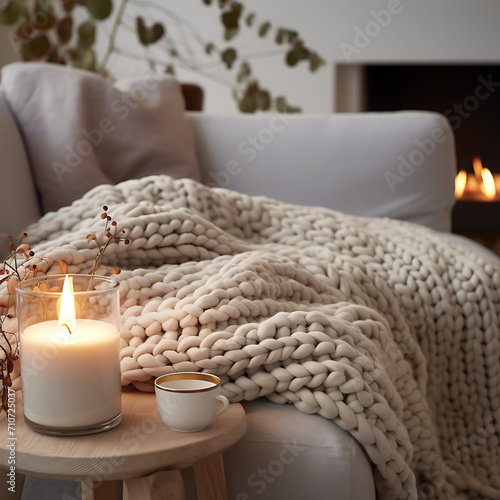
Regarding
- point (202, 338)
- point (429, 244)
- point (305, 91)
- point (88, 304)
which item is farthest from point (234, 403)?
point (305, 91)

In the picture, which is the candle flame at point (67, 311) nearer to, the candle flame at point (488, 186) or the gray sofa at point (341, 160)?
the gray sofa at point (341, 160)

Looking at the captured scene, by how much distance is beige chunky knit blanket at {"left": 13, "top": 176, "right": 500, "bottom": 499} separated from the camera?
621mm

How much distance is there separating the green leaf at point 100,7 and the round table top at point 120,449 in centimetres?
145

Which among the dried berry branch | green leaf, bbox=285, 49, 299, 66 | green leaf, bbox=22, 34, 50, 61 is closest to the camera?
the dried berry branch

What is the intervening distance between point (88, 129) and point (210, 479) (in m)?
0.82

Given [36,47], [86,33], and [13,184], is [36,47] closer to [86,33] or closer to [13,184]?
[86,33]

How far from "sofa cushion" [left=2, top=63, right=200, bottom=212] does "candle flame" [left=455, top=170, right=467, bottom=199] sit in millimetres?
2047

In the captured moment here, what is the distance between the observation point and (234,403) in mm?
611

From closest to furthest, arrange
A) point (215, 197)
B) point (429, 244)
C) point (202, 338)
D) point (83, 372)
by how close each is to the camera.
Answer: point (83, 372) → point (202, 338) → point (215, 197) → point (429, 244)

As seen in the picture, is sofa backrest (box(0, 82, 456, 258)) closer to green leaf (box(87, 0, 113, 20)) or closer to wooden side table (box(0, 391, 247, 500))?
green leaf (box(87, 0, 113, 20))

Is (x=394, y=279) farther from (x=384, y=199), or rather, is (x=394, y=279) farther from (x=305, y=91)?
(x=305, y=91)

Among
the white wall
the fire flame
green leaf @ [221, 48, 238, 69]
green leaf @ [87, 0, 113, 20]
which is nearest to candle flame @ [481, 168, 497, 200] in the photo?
the fire flame

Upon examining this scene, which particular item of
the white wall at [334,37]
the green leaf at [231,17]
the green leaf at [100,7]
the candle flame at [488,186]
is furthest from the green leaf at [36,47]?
the candle flame at [488,186]

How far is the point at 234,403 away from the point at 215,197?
441 mm
